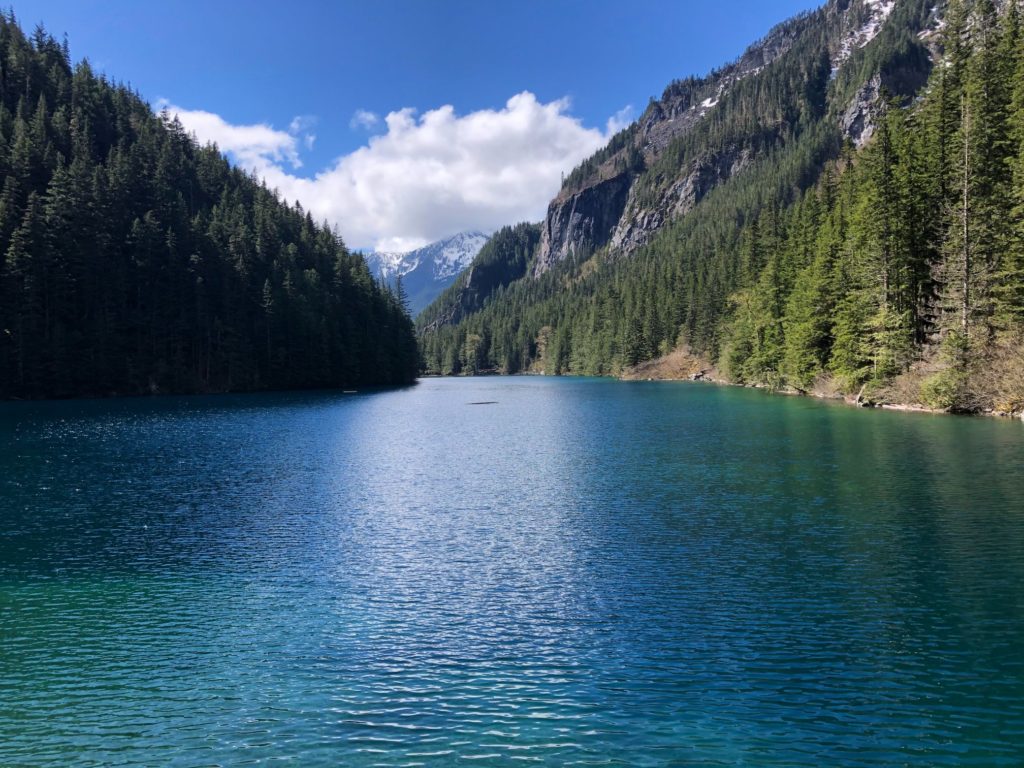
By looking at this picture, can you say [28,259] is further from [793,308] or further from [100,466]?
[793,308]

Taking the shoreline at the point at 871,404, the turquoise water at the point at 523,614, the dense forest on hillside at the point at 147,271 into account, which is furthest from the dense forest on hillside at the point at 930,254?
the dense forest on hillside at the point at 147,271

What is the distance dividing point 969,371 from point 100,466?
204 ft

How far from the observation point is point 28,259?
93.2 m

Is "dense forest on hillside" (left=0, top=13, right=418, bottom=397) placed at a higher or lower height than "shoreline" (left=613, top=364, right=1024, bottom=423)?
higher

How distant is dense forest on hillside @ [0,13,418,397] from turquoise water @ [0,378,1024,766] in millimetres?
71508

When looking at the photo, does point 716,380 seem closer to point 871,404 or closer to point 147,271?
point 871,404

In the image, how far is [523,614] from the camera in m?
16.3

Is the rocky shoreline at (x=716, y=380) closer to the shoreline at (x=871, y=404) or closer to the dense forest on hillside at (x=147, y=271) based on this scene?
the shoreline at (x=871, y=404)

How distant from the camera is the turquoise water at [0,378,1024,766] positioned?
10930mm

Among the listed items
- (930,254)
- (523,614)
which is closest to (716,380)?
(930,254)

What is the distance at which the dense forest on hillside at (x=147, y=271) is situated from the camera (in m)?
95.6

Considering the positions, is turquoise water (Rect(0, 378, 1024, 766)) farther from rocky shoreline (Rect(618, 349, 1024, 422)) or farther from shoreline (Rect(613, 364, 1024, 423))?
rocky shoreline (Rect(618, 349, 1024, 422))

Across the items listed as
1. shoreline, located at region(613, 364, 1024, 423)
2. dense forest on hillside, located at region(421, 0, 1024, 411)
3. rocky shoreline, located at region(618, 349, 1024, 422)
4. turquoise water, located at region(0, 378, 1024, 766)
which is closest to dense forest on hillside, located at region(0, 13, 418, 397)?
rocky shoreline, located at region(618, 349, 1024, 422)

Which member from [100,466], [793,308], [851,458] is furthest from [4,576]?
[793,308]
